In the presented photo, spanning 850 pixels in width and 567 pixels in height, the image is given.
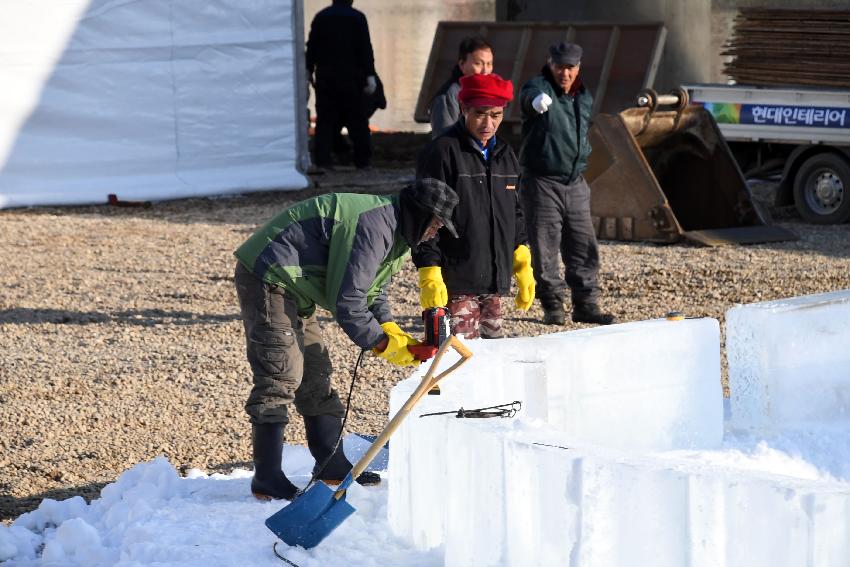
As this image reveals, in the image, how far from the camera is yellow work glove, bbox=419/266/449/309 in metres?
5.58

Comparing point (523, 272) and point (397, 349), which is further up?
point (523, 272)

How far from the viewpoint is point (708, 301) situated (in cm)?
884

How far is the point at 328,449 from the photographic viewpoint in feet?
17.2

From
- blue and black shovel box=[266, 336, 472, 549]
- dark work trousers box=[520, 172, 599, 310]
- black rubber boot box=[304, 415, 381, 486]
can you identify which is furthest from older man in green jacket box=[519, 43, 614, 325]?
blue and black shovel box=[266, 336, 472, 549]


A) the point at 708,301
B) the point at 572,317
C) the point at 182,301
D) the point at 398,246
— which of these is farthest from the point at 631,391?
the point at 182,301

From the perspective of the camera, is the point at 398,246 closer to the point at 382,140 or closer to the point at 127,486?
the point at 127,486

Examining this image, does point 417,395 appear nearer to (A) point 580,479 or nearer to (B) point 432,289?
(A) point 580,479

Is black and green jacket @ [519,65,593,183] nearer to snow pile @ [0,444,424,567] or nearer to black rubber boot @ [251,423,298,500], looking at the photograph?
snow pile @ [0,444,424,567]

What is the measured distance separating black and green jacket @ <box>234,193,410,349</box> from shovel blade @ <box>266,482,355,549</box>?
1.73 ft

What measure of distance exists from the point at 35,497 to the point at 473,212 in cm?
207

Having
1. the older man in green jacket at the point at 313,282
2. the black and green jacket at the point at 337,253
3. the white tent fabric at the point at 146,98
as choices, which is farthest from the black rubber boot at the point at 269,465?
the white tent fabric at the point at 146,98

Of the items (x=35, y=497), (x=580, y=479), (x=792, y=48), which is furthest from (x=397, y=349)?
(x=792, y=48)

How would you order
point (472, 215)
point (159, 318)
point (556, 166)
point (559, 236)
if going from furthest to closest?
point (159, 318) < point (559, 236) < point (556, 166) < point (472, 215)

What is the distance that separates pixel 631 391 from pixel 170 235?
22.2 ft
